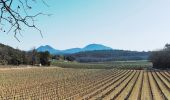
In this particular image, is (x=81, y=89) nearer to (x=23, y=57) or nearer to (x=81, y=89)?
(x=81, y=89)

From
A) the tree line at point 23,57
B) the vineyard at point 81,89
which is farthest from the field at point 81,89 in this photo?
the tree line at point 23,57

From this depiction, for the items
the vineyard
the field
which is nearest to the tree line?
the field

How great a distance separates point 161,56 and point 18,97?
94.2 meters

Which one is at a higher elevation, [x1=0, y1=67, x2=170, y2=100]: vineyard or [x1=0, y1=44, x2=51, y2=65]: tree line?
[x1=0, y1=44, x2=51, y2=65]: tree line

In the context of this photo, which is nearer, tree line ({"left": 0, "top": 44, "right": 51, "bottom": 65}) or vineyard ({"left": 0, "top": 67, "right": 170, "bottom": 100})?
vineyard ({"left": 0, "top": 67, "right": 170, "bottom": 100})

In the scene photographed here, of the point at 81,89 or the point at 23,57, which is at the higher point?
the point at 23,57

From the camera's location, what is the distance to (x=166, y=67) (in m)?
116

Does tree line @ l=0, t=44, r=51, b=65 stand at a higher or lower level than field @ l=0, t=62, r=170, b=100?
higher

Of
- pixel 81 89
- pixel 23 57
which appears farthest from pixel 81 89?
pixel 23 57

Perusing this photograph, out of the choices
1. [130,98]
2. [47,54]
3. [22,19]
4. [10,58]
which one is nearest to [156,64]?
[47,54]

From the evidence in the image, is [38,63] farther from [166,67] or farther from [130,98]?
[130,98]

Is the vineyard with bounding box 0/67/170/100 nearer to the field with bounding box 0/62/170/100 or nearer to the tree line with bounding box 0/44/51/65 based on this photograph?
the field with bounding box 0/62/170/100

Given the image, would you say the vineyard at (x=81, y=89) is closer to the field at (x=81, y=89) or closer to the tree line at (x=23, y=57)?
the field at (x=81, y=89)

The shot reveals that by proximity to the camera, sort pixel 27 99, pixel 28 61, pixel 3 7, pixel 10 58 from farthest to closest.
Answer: pixel 28 61 → pixel 10 58 → pixel 27 99 → pixel 3 7
